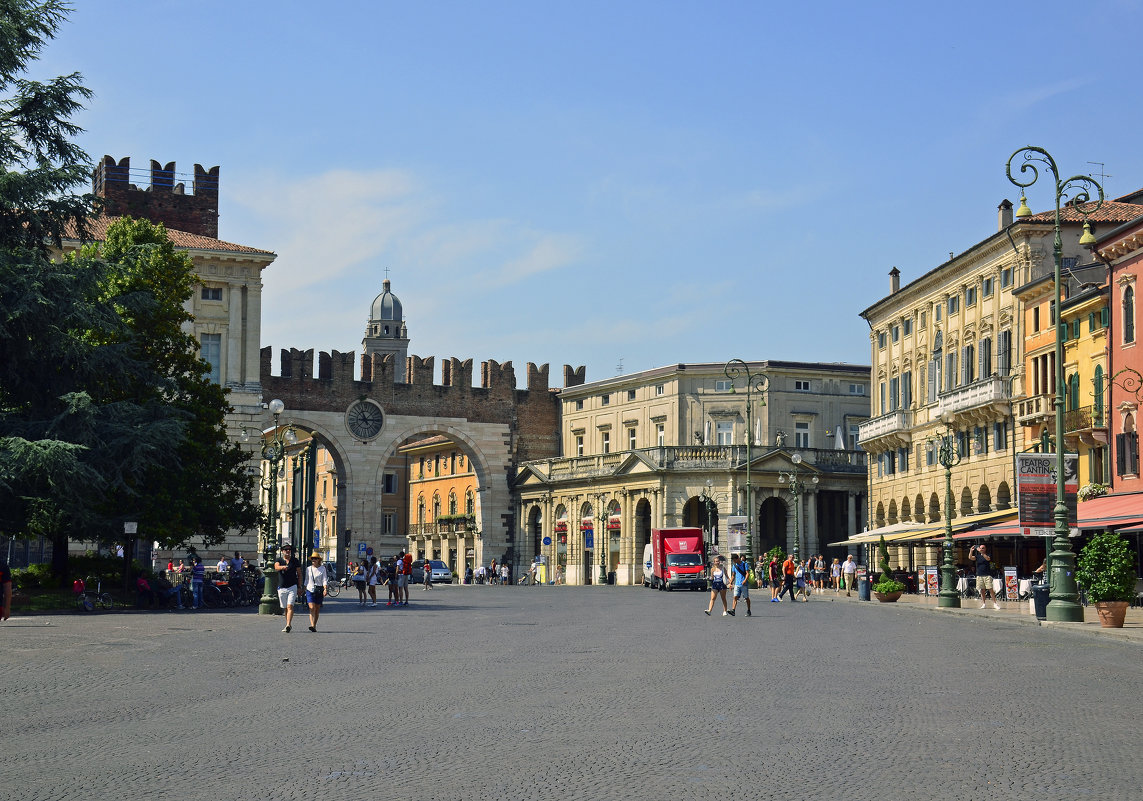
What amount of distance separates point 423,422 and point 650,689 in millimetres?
70897

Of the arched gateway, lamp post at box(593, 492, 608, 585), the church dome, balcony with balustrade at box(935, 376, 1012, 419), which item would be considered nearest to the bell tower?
the church dome

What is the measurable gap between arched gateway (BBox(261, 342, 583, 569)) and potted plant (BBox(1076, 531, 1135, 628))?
55621 mm

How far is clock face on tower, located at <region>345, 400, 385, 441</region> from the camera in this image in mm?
82312

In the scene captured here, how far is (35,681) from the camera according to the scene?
15.4 metres

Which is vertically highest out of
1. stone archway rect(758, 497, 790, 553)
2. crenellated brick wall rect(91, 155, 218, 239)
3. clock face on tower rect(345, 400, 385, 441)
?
crenellated brick wall rect(91, 155, 218, 239)

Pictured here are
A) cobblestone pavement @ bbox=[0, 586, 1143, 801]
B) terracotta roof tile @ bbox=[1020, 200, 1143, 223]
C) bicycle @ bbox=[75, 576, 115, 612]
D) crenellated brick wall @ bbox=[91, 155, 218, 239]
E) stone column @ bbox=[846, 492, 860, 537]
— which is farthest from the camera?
stone column @ bbox=[846, 492, 860, 537]

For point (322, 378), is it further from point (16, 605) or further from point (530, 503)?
point (16, 605)

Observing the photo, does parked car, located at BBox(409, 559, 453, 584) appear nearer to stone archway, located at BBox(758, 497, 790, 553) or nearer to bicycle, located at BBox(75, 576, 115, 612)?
stone archway, located at BBox(758, 497, 790, 553)

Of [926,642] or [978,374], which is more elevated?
[978,374]

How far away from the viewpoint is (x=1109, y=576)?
26.9m

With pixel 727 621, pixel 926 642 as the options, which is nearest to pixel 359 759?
pixel 926 642

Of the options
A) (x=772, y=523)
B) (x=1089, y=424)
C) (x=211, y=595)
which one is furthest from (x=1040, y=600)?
(x=772, y=523)

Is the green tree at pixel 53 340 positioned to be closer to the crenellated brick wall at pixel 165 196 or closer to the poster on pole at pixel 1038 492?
the poster on pole at pixel 1038 492

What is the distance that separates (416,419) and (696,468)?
17697 mm
